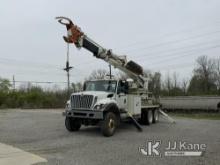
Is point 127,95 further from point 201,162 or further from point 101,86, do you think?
point 201,162

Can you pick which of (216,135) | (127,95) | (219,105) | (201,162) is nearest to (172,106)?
(219,105)

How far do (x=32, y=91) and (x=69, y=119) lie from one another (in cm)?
3140

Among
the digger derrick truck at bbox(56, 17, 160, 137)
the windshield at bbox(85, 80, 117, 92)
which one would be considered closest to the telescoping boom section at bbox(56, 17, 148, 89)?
the digger derrick truck at bbox(56, 17, 160, 137)

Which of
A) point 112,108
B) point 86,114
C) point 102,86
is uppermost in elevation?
point 102,86

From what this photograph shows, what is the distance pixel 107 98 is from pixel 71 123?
1978 mm

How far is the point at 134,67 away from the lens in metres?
18.5

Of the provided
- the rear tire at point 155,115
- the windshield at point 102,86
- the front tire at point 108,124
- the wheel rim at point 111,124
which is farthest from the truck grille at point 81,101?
the rear tire at point 155,115

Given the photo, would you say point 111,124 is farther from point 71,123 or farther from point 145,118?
point 145,118

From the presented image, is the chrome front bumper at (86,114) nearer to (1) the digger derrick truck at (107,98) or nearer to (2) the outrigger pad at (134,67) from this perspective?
(1) the digger derrick truck at (107,98)

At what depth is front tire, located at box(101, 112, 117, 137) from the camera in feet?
44.2

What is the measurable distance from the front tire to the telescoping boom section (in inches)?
143

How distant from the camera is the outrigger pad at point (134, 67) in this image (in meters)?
18.1

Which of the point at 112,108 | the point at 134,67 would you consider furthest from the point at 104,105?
the point at 134,67

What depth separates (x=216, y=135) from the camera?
13.5 meters
